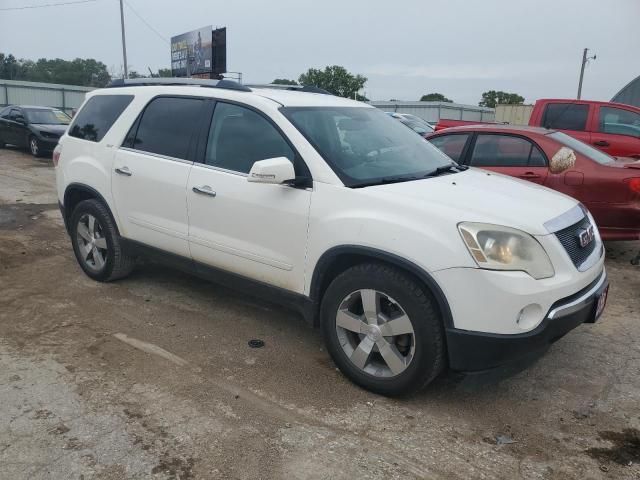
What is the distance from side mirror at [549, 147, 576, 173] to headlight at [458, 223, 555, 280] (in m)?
3.40

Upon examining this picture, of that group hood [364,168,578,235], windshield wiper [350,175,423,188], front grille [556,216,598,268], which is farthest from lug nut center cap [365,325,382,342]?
front grille [556,216,598,268]

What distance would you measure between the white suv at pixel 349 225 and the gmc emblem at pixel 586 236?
1cm

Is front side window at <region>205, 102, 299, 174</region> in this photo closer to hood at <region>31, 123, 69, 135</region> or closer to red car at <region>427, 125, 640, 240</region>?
red car at <region>427, 125, 640, 240</region>

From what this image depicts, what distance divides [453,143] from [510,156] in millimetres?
753

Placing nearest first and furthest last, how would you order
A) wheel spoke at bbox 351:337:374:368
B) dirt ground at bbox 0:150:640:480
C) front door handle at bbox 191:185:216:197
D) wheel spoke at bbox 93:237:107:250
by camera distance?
dirt ground at bbox 0:150:640:480
wheel spoke at bbox 351:337:374:368
front door handle at bbox 191:185:216:197
wheel spoke at bbox 93:237:107:250

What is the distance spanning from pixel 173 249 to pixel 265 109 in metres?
1.36

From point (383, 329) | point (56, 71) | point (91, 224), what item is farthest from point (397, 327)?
point (56, 71)

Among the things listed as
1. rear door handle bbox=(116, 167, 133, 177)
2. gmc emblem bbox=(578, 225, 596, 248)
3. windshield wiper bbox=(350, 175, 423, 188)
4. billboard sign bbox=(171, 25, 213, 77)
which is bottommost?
gmc emblem bbox=(578, 225, 596, 248)

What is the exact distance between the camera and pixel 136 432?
9.68 feet

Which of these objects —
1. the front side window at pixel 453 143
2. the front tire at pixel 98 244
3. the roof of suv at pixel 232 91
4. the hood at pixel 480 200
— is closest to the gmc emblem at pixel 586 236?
the hood at pixel 480 200

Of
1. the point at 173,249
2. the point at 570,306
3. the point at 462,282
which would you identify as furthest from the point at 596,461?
the point at 173,249

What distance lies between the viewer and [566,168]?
6.04 metres

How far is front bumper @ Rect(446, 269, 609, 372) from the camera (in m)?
2.93

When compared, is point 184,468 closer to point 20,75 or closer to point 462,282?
point 462,282
